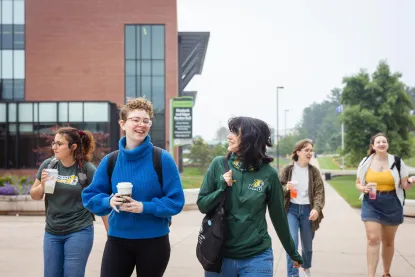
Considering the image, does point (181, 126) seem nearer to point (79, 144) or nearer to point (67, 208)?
point (79, 144)

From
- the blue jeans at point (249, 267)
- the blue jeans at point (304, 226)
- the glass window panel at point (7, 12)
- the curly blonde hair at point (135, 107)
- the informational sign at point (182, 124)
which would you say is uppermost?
the glass window panel at point (7, 12)

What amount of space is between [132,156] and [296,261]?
1440mm

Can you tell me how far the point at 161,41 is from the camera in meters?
44.8

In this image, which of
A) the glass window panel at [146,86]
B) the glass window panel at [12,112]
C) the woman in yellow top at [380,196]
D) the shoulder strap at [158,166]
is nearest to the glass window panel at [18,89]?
the glass window panel at [12,112]

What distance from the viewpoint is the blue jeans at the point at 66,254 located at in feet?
14.4

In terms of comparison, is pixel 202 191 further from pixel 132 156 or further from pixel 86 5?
pixel 86 5

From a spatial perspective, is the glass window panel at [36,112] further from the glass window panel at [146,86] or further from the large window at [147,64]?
the glass window panel at [146,86]

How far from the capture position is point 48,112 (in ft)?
126

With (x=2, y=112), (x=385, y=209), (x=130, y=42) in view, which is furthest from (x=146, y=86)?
(x=385, y=209)

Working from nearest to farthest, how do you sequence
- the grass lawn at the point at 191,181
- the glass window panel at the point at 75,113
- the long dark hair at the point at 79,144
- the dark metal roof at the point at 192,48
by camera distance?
the long dark hair at the point at 79,144, the grass lawn at the point at 191,181, the glass window panel at the point at 75,113, the dark metal roof at the point at 192,48

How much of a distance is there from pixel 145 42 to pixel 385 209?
40.4 m

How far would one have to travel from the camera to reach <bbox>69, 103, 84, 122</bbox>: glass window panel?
38.4m

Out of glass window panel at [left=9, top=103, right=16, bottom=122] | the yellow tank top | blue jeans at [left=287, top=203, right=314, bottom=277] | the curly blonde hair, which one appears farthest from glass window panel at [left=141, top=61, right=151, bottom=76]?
the curly blonde hair

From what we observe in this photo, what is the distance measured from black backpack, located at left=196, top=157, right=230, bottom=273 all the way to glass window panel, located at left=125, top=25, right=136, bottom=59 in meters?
42.6
